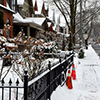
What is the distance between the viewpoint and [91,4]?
3027cm

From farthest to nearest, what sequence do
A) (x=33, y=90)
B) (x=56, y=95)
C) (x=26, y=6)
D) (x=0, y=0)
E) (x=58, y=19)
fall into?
(x=58, y=19) < (x=26, y=6) < (x=0, y=0) < (x=56, y=95) < (x=33, y=90)

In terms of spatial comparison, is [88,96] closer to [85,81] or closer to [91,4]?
[85,81]

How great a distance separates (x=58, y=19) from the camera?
7756cm

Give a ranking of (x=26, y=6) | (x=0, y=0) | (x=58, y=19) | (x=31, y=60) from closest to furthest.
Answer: (x=31, y=60)
(x=0, y=0)
(x=26, y=6)
(x=58, y=19)

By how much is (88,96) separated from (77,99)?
540 millimetres

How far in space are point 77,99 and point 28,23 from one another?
21.0 m

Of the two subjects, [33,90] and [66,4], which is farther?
[66,4]

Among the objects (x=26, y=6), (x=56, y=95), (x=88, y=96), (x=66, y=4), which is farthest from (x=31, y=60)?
(x=26, y=6)

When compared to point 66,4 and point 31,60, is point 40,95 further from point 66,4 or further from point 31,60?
point 66,4

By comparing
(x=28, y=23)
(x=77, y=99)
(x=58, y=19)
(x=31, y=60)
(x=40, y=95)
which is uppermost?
(x=58, y=19)

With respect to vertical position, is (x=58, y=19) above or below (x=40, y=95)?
above

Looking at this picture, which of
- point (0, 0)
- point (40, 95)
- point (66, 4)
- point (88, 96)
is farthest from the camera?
point (66, 4)

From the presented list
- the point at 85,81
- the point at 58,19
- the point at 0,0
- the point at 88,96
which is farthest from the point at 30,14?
the point at 58,19

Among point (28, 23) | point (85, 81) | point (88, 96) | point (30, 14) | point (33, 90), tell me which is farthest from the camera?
point (30, 14)
